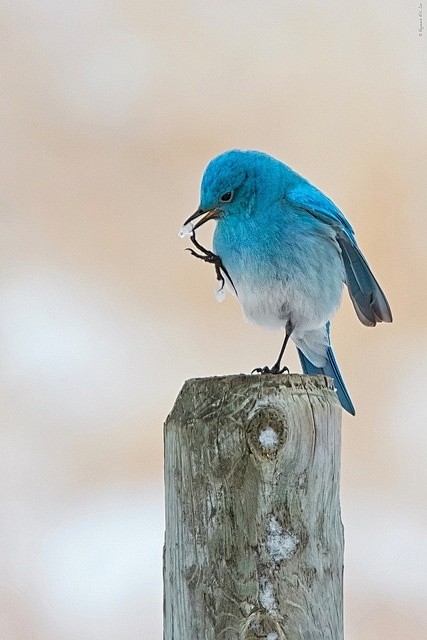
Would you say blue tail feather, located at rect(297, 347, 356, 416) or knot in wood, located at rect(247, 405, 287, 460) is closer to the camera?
knot in wood, located at rect(247, 405, 287, 460)

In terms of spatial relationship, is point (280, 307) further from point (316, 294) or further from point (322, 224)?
point (322, 224)

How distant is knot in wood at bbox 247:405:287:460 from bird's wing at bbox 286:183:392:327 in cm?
143

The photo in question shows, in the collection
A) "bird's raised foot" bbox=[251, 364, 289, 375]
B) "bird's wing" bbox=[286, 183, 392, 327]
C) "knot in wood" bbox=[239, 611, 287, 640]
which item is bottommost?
"knot in wood" bbox=[239, 611, 287, 640]

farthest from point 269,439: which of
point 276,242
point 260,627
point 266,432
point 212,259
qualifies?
point 276,242

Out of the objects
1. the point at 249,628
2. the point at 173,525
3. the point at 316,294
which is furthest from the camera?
the point at 316,294

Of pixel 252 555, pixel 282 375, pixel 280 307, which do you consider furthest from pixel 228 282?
pixel 252 555

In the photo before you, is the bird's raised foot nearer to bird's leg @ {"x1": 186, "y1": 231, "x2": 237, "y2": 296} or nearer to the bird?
the bird

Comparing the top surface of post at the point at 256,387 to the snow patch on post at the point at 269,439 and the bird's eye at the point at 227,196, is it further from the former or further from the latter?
the bird's eye at the point at 227,196

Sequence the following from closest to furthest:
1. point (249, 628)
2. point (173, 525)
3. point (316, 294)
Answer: point (249, 628)
point (173, 525)
point (316, 294)

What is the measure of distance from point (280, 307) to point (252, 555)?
138 centimetres

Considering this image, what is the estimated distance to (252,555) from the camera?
1628mm

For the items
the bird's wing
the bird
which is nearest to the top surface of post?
the bird

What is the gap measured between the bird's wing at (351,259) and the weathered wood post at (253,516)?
136cm

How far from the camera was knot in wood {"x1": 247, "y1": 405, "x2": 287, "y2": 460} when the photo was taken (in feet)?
5.40
